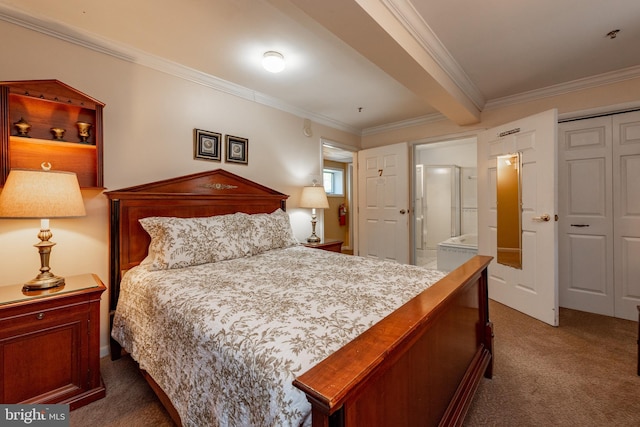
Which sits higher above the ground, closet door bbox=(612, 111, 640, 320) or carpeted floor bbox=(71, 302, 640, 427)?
closet door bbox=(612, 111, 640, 320)

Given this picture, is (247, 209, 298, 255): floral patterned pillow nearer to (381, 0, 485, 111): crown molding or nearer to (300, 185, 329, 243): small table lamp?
(300, 185, 329, 243): small table lamp

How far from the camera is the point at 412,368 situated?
946mm

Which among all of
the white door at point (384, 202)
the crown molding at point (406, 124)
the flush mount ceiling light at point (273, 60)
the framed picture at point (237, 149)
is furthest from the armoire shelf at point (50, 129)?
the crown molding at point (406, 124)

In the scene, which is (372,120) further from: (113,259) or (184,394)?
(184,394)

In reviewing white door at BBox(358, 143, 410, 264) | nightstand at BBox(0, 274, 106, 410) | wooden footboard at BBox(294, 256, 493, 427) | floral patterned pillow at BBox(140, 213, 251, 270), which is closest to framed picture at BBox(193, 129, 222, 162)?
floral patterned pillow at BBox(140, 213, 251, 270)

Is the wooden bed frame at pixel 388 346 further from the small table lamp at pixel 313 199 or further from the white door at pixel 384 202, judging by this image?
the white door at pixel 384 202

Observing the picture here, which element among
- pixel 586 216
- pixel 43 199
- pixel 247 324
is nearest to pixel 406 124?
pixel 586 216

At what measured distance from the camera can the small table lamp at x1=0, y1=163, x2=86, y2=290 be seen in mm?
1457

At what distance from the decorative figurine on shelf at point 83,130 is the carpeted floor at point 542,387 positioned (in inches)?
65.7

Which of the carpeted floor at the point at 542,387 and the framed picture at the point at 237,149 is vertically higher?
the framed picture at the point at 237,149

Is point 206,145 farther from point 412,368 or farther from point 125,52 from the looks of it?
point 412,368

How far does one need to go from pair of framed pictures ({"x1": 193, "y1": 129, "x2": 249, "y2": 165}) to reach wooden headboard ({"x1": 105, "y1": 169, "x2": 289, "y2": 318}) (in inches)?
7.6

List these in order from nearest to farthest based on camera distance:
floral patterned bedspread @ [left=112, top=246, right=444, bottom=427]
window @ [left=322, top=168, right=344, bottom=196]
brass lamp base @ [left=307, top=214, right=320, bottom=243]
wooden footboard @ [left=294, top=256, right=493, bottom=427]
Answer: wooden footboard @ [left=294, top=256, right=493, bottom=427] < floral patterned bedspread @ [left=112, top=246, right=444, bottom=427] < brass lamp base @ [left=307, top=214, right=320, bottom=243] < window @ [left=322, top=168, right=344, bottom=196]

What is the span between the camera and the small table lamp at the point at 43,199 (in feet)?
4.78
